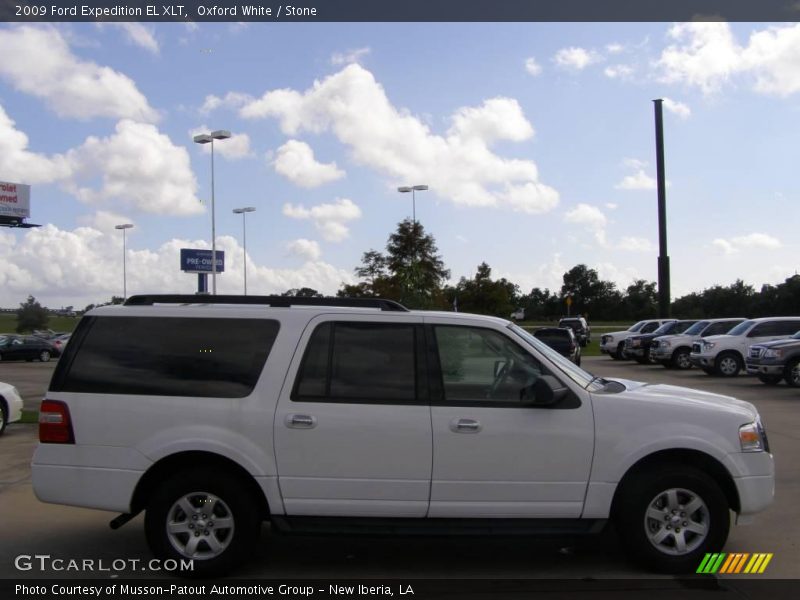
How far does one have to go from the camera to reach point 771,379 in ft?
64.3

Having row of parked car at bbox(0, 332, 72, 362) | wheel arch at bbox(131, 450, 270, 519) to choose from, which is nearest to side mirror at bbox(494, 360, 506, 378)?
wheel arch at bbox(131, 450, 270, 519)

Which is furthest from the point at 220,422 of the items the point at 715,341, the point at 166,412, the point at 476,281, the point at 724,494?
the point at 476,281

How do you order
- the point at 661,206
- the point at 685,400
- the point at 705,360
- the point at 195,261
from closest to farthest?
the point at 685,400
the point at 705,360
the point at 195,261
the point at 661,206

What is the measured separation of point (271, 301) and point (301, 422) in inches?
39.0

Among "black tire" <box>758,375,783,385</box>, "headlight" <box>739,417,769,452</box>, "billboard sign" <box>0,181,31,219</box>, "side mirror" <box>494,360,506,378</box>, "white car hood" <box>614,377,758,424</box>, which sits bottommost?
"black tire" <box>758,375,783,385</box>

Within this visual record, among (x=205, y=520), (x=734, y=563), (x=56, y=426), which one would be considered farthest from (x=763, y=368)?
(x=56, y=426)

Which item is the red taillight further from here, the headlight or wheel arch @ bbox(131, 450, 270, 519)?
the headlight

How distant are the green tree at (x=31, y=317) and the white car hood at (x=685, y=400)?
87835 millimetres

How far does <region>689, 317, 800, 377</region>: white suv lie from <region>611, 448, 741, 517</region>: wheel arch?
1861cm

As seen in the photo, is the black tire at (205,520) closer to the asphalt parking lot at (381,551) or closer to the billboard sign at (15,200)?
→ the asphalt parking lot at (381,551)

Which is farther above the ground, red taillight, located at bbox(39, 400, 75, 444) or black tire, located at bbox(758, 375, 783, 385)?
red taillight, located at bbox(39, 400, 75, 444)

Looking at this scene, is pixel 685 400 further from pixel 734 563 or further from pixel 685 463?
pixel 734 563

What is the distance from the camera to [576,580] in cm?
539

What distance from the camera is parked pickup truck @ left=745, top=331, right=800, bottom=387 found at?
18.9 m
